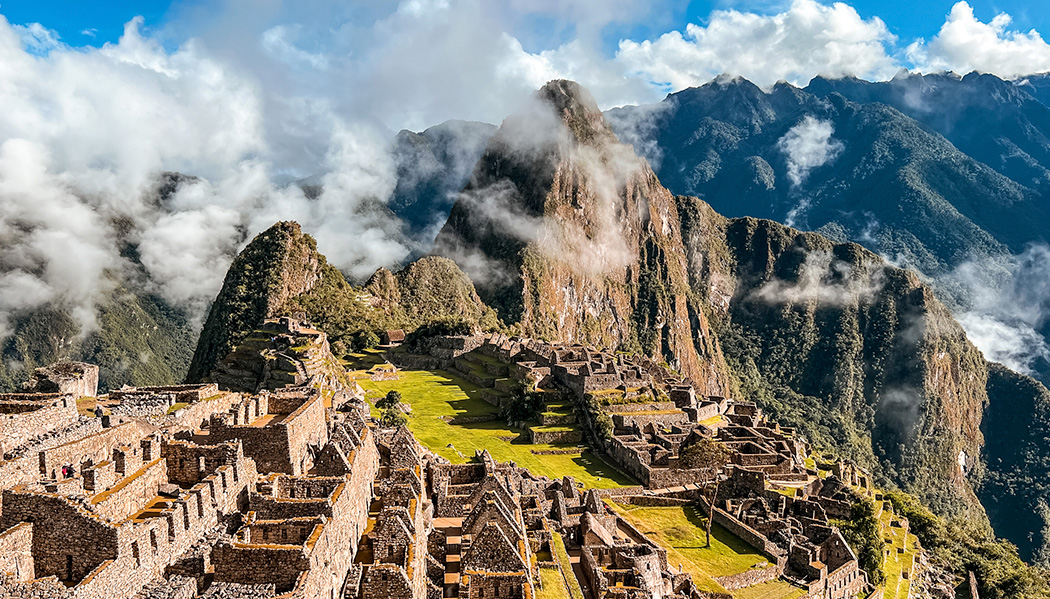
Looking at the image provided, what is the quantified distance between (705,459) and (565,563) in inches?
929

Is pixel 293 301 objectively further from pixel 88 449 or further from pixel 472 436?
pixel 88 449

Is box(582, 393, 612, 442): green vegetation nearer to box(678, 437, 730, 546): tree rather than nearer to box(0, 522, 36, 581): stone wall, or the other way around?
box(678, 437, 730, 546): tree

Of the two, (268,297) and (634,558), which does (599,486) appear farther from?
(268,297)

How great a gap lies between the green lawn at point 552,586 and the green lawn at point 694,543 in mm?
9394

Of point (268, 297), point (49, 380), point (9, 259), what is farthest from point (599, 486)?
point (9, 259)

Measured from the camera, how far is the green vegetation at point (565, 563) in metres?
18.3

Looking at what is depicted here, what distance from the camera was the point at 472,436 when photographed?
45.7 metres

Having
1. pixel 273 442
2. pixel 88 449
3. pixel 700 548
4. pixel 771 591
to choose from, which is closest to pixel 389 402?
pixel 700 548

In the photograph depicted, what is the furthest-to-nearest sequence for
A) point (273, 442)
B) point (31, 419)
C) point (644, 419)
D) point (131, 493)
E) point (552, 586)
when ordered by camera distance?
point (644, 419) < point (273, 442) < point (552, 586) < point (31, 419) < point (131, 493)

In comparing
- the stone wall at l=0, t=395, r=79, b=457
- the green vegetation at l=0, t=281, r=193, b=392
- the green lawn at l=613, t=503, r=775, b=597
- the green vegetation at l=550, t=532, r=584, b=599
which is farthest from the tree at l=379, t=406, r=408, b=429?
the green vegetation at l=0, t=281, r=193, b=392

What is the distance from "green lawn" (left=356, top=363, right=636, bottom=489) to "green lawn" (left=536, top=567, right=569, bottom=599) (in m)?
14.8

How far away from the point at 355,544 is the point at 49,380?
23133 mm

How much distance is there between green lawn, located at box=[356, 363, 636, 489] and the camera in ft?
133

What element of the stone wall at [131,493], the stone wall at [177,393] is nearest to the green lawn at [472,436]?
the stone wall at [177,393]
